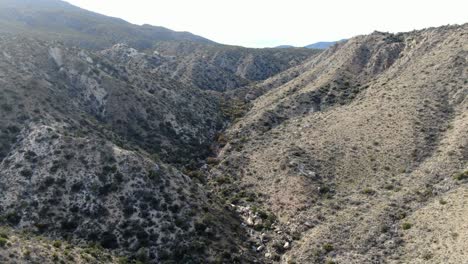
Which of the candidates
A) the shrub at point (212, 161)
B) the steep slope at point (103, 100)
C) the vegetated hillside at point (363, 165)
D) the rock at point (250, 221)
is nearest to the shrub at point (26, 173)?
the steep slope at point (103, 100)

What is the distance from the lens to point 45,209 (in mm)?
52750

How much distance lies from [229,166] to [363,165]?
21080 mm

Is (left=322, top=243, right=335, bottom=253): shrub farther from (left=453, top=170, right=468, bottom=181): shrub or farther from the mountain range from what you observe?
(left=453, top=170, right=468, bottom=181): shrub

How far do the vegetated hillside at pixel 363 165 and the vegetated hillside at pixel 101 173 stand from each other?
6433 millimetres

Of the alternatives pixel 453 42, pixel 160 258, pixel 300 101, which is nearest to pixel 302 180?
pixel 160 258

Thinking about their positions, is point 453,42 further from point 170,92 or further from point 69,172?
point 69,172

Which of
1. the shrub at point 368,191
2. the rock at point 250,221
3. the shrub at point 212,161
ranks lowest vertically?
the rock at point 250,221

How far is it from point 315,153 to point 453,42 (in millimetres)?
51519

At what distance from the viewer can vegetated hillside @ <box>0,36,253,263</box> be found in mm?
50938

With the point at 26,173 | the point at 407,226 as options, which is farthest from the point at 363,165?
the point at 26,173

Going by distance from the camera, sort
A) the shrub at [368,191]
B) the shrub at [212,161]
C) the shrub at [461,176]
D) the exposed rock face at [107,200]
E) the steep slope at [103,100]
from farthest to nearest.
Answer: the shrub at [212,161] → the steep slope at [103,100] → the shrub at [368,191] → the shrub at [461,176] → the exposed rock face at [107,200]

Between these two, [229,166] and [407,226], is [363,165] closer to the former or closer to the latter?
[407,226]

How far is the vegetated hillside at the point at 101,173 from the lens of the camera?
167 feet

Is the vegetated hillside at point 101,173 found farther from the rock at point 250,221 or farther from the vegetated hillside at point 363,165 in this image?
the vegetated hillside at point 363,165
